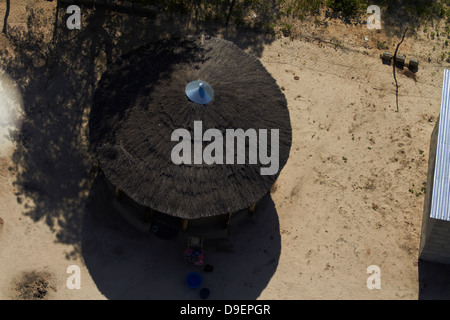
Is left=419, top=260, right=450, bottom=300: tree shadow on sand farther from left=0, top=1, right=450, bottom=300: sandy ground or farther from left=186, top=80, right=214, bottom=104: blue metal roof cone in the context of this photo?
left=186, top=80, right=214, bottom=104: blue metal roof cone

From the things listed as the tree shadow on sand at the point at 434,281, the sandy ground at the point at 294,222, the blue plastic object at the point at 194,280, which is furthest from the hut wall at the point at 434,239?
the blue plastic object at the point at 194,280

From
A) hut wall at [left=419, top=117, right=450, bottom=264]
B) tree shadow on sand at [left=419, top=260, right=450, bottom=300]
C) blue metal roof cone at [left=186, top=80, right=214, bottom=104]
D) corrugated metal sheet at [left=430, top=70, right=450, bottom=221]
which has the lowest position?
tree shadow on sand at [left=419, top=260, right=450, bottom=300]

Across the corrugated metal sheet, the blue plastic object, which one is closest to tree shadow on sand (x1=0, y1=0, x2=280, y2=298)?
the blue plastic object

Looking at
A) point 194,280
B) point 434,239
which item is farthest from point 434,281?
point 194,280

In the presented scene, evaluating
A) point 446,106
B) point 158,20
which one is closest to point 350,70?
point 446,106

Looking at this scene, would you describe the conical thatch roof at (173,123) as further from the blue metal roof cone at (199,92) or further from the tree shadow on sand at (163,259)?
the tree shadow on sand at (163,259)

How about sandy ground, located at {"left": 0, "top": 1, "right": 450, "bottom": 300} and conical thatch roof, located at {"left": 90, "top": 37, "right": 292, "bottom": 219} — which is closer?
conical thatch roof, located at {"left": 90, "top": 37, "right": 292, "bottom": 219}

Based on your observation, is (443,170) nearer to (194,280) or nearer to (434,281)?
(434,281)
